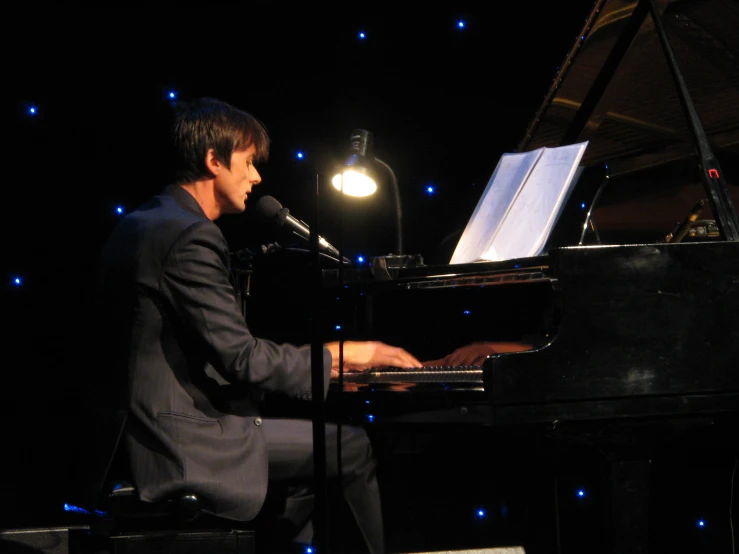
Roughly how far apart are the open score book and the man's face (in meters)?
0.75

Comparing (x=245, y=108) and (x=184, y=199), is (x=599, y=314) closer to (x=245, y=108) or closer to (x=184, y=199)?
(x=184, y=199)

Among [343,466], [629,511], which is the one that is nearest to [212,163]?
[343,466]

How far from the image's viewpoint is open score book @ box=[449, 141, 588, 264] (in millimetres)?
1977

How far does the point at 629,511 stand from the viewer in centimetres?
159

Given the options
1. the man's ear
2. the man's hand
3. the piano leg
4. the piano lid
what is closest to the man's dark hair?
the man's ear

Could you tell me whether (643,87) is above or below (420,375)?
above

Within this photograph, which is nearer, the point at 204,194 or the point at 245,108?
the point at 204,194

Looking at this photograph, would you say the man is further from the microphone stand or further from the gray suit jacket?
the microphone stand

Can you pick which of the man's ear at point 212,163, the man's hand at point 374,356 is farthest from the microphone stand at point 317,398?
the man's ear at point 212,163

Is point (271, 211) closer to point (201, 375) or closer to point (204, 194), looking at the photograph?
point (204, 194)

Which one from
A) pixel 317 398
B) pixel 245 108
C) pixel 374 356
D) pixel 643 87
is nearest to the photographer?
pixel 317 398

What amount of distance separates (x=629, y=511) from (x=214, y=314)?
3.71 ft

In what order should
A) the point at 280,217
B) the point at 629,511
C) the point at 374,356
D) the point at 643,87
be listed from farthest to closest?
1. the point at 643,87
2. the point at 280,217
3. the point at 374,356
4. the point at 629,511

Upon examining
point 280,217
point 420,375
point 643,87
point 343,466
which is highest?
point 643,87
